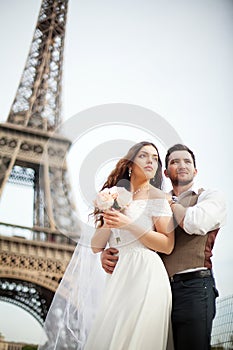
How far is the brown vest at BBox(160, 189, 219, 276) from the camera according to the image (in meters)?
1.05

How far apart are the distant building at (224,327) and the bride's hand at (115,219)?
1447 millimetres

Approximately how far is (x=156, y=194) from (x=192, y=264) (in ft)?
0.54

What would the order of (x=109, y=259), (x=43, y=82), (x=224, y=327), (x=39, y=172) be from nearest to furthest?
(x=109, y=259) < (x=224, y=327) < (x=39, y=172) < (x=43, y=82)

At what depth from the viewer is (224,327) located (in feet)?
8.30

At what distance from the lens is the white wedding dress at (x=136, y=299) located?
40.3 inches

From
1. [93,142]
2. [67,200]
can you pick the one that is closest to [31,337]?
[67,200]

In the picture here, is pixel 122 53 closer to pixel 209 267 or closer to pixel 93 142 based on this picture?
pixel 93 142

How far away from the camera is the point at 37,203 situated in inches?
151

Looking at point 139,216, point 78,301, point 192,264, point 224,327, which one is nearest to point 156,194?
point 139,216

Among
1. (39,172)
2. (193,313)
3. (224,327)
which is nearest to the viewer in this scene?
(193,313)

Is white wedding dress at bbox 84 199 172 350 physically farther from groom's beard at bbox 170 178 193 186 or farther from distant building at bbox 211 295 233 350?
distant building at bbox 211 295 233 350

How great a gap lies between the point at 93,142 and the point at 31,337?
4.88 feet

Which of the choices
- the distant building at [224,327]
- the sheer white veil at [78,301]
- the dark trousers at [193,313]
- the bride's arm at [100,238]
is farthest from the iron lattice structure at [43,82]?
the dark trousers at [193,313]

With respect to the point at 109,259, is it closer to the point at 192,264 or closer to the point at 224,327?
the point at 192,264
